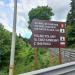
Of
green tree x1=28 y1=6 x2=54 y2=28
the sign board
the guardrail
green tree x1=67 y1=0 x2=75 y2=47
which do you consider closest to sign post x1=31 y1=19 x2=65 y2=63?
the sign board

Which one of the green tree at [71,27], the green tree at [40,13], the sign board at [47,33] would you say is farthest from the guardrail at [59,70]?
the green tree at [40,13]

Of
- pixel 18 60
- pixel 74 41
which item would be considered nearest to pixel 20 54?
pixel 18 60

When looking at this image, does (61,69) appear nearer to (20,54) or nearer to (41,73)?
(41,73)

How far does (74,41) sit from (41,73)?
7072cm

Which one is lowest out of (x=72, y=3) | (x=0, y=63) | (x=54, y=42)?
(x=0, y=63)

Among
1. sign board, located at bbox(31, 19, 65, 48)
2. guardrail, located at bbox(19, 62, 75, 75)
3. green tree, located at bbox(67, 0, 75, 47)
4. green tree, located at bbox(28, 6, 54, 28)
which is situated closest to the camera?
guardrail, located at bbox(19, 62, 75, 75)

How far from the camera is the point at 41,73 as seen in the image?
5.63 metres

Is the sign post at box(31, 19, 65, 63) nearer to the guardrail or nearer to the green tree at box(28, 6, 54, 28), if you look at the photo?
the guardrail

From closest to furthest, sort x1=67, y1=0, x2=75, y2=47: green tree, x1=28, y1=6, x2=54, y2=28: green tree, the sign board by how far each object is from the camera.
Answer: the sign board < x1=67, y1=0, x2=75, y2=47: green tree < x1=28, y1=6, x2=54, y2=28: green tree

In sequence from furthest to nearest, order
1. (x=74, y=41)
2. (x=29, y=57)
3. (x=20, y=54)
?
(x=74, y=41), (x=20, y=54), (x=29, y=57)

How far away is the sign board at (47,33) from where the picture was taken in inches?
730

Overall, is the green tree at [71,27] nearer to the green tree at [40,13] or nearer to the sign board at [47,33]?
the green tree at [40,13]

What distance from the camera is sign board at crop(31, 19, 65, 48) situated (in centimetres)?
1855

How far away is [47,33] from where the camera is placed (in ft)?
61.5
